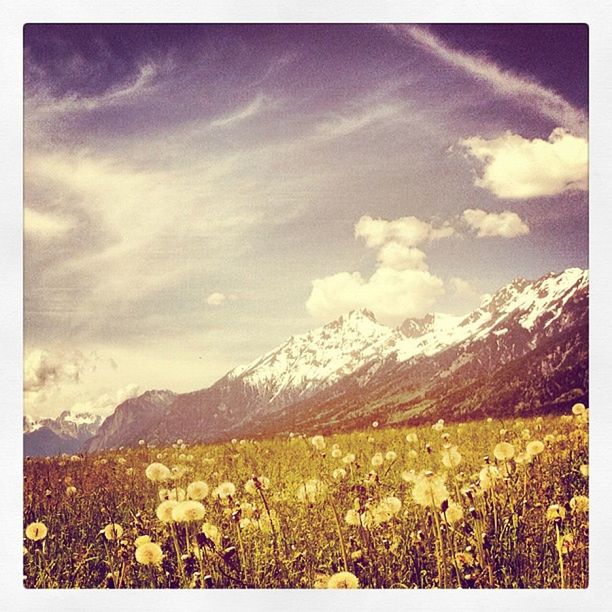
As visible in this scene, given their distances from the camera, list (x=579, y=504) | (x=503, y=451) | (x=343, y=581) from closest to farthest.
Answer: (x=343, y=581) → (x=579, y=504) → (x=503, y=451)

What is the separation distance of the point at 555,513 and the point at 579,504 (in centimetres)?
16

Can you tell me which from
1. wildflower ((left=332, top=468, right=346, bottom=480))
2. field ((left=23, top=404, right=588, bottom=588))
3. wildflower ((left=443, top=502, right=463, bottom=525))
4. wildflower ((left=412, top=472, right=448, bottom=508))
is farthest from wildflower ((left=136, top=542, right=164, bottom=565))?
wildflower ((left=443, top=502, right=463, bottom=525))

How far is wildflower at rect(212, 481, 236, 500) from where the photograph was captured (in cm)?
505

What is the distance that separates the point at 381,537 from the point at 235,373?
127cm

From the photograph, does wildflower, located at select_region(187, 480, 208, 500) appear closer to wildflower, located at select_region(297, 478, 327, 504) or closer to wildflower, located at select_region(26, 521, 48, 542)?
wildflower, located at select_region(297, 478, 327, 504)

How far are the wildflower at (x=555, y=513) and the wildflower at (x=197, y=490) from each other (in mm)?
2004

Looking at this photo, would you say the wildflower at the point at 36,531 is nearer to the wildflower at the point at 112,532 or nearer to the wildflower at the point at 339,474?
the wildflower at the point at 112,532

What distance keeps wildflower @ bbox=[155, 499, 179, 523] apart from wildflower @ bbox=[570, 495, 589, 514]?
7.62ft

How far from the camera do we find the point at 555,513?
16.2ft

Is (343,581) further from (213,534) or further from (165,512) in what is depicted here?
(165,512)

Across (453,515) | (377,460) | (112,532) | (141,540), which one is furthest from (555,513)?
→ (112,532)

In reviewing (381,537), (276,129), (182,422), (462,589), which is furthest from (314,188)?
(462,589)

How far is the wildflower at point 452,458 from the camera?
507 cm

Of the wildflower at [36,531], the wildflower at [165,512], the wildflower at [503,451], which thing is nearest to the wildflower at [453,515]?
the wildflower at [503,451]
